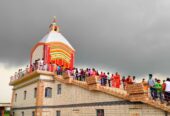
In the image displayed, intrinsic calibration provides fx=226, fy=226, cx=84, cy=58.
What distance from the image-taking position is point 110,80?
66.0 feet

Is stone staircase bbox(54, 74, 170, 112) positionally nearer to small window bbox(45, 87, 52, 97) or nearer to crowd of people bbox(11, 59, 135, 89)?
crowd of people bbox(11, 59, 135, 89)

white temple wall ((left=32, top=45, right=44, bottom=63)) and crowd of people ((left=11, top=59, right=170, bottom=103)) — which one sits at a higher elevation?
white temple wall ((left=32, top=45, right=44, bottom=63))

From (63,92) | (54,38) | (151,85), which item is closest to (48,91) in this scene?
(63,92)

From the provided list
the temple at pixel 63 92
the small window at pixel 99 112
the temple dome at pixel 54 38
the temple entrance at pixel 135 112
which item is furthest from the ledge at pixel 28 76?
the temple entrance at pixel 135 112

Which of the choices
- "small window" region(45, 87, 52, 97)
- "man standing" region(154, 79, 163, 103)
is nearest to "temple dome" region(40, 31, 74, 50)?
"small window" region(45, 87, 52, 97)

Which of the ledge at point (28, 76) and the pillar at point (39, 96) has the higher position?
the ledge at point (28, 76)

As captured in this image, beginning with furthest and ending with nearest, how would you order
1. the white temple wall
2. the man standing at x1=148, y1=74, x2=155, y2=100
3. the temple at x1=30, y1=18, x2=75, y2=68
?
the white temple wall, the temple at x1=30, y1=18, x2=75, y2=68, the man standing at x1=148, y1=74, x2=155, y2=100

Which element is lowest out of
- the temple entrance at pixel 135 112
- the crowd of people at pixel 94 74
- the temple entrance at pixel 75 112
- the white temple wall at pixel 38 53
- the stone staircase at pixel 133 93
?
the temple entrance at pixel 75 112

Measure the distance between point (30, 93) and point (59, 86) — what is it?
15.8ft

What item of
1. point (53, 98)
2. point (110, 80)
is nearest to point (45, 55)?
point (53, 98)

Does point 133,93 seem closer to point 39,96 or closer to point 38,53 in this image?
point 39,96

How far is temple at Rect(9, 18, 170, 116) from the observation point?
14.6 meters

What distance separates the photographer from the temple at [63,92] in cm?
1459

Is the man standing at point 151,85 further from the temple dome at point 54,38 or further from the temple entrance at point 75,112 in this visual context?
the temple dome at point 54,38
